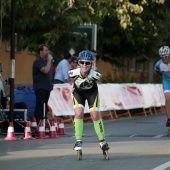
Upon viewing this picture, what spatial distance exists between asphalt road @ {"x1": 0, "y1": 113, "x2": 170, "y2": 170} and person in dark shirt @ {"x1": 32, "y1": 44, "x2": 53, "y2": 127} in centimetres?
81

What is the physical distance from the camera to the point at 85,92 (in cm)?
1137

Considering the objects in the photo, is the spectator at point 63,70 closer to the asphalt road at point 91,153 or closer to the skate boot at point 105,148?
the asphalt road at point 91,153

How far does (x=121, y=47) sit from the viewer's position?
29641 millimetres

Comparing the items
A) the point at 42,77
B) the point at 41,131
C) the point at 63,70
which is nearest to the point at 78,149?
the point at 41,131

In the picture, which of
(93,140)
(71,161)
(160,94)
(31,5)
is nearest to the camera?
(71,161)

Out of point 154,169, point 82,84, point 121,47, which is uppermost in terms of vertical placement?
point 121,47

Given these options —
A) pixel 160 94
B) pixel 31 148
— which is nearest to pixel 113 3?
pixel 160 94

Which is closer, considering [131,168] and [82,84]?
[131,168]

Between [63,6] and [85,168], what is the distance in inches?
496

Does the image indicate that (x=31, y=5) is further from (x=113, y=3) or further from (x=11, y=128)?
(x=11, y=128)

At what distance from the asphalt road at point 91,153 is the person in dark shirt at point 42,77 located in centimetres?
81

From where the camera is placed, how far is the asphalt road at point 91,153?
10.4 meters

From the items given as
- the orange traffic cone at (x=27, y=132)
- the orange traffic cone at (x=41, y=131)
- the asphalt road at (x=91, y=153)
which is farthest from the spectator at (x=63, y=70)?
the orange traffic cone at (x=27, y=132)

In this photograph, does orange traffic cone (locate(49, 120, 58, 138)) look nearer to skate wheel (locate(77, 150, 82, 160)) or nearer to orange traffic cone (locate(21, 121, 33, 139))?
orange traffic cone (locate(21, 121, 33, 139))
